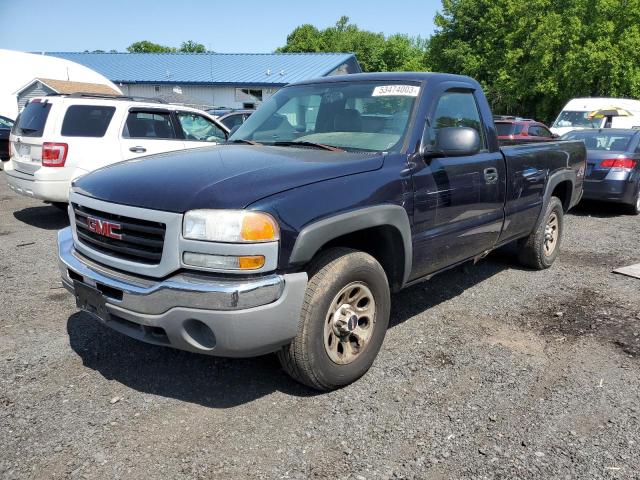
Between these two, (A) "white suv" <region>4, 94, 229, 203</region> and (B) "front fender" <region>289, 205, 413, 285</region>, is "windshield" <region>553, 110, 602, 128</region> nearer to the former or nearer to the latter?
(A) "white suv" <region>4, 94, 229, 203</region>

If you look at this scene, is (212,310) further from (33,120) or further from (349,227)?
(33,120)

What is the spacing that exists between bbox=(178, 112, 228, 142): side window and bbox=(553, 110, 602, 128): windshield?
1394cm

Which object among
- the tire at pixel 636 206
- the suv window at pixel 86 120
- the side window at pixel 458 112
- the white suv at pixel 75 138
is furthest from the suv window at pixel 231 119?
the side window at pixel 458 112

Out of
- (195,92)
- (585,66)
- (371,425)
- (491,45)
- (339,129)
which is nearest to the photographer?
(371,425)

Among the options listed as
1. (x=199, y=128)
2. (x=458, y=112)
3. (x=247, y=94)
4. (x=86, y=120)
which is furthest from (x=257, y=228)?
(x=247, y=94)

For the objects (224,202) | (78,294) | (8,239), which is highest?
(224,202)

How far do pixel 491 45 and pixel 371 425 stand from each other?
35.7 metres

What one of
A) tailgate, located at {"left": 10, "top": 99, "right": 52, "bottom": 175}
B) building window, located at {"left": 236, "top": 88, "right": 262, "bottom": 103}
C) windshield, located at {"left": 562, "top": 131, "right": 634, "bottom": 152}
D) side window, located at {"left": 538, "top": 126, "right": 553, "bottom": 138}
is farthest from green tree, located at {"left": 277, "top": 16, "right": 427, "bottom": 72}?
tailgate, located at {"left": 10, "top": 99, "right": 52, "bottom": 175}

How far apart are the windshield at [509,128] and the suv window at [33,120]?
10738mm

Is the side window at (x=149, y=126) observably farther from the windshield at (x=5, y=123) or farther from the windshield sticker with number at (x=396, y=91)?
the windshield at (x=5, y=123)

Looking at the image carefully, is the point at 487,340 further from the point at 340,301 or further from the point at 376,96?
the point at 376,96

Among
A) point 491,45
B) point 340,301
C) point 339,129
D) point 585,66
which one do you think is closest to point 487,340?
point 340,301

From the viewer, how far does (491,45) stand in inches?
1353

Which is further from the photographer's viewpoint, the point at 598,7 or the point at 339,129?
the point at 598,7
